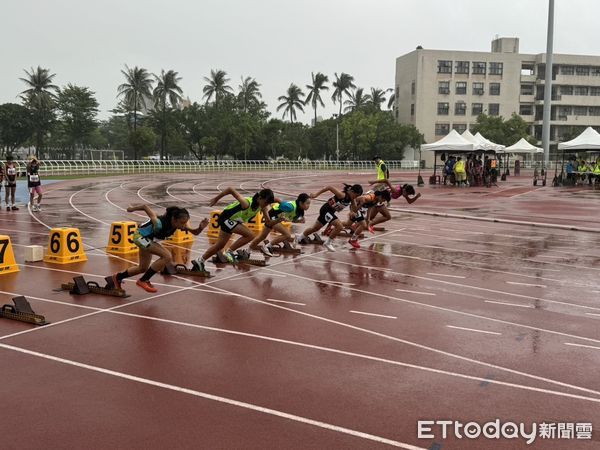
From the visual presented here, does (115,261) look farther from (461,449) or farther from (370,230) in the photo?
(461,449)

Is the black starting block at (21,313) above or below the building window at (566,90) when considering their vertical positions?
below

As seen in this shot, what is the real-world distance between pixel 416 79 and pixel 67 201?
63820 mm

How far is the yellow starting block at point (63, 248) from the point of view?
1119cm

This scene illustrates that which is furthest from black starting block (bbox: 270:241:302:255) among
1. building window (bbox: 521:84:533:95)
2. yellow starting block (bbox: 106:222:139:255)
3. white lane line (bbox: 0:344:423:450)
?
building window (bbox: 521:84:533:95)

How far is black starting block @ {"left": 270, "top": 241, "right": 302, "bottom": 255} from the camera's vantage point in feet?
41.7

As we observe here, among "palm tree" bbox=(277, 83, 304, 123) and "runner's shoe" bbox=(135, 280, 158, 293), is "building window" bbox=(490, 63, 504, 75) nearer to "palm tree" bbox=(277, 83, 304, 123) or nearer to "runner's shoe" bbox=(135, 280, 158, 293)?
"palm tree" bbox=(277, 83, 304, 123)

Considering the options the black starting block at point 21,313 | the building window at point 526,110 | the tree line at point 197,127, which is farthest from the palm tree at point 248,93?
the black starting block at point 21,313

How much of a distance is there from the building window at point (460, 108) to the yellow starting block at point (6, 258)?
77.4 metres

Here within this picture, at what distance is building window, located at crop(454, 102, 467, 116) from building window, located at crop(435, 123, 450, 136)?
219 centimetres

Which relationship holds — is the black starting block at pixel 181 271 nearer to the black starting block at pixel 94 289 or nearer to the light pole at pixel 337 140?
the black starting block at pixel 94 289

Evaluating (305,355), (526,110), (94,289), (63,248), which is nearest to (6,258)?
(63,248)

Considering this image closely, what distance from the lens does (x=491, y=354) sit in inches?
252

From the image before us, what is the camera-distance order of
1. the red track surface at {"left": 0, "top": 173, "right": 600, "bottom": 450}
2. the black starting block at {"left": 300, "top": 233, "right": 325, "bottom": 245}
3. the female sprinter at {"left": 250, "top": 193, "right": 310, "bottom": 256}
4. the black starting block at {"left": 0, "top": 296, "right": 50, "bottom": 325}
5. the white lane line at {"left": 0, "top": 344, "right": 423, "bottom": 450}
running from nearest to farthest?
the white lane line at {"left": 0, "top": 344, "right": 423, "bottom": 450}
the red track surface at {"left": 0, "top": 173, "right": 600, "bottom": 450}
the black starting block at {"left": 0, "top": 296, "right": 50, "bottom": 325}
the female sprinter at {"left": 250, "top": 193, "right": 310, "bottom": 256}
the black starting block at {"left": 300, "top": 233, "right": 325, "bottom": 245}

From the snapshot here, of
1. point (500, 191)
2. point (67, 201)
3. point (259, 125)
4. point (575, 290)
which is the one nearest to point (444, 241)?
point (575, 290)
